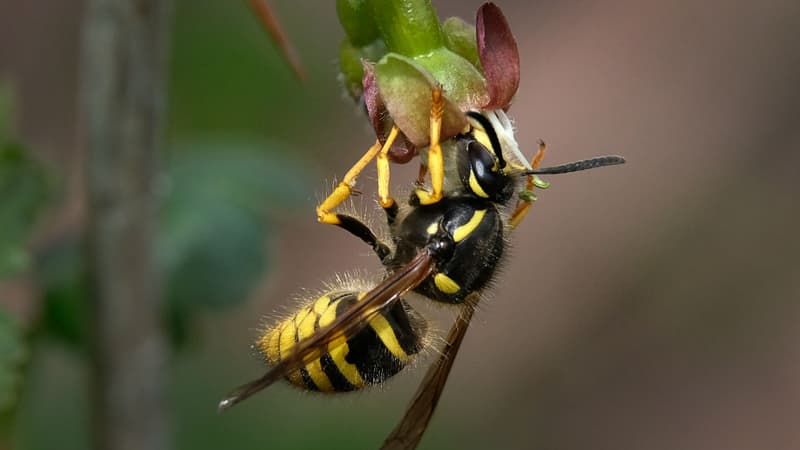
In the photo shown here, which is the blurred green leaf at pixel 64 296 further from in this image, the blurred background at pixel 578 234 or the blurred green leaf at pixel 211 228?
the blurred background at pixel 578 234

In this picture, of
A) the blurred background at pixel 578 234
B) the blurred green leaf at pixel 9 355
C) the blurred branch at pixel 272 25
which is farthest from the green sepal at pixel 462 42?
the blurred background at pixel 578 234

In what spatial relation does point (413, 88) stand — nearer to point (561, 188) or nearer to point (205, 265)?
point (205, 265)

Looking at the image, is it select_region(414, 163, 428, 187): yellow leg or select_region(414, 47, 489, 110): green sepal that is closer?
select_region(414, 47, 489, 110): green sepal

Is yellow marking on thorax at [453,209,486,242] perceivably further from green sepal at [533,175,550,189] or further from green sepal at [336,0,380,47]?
green sepal at [336,0,380,47]

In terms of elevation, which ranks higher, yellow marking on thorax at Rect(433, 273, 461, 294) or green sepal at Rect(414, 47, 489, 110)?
green sepal at Rect(414, 47, 489, 110)

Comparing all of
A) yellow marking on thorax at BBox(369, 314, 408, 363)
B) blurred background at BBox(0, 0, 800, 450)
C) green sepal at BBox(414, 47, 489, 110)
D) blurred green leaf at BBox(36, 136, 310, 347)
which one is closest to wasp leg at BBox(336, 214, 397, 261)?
yellow marking on thorax at BBox(369, 314, 408, 363)

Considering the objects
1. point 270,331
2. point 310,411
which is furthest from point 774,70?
point 270,331
